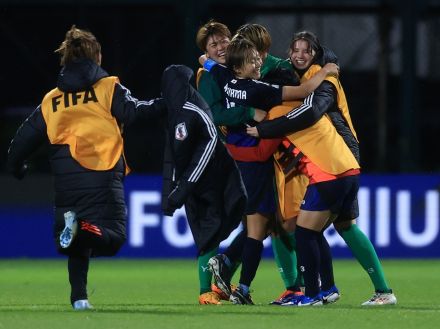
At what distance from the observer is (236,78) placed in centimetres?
1041

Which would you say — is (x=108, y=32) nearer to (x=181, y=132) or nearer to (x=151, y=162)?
(x=151, y=162)

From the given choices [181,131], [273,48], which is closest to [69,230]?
[181,131]

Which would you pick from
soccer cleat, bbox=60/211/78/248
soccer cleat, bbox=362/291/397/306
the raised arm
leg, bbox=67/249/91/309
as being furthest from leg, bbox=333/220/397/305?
soccer cleat, bbox=60/211/78/248

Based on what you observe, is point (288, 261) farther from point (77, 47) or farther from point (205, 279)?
point (77, 47)

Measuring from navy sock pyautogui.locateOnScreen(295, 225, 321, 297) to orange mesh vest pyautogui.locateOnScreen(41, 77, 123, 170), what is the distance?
138 centimetres

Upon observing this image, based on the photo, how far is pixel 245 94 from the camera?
33.9ft

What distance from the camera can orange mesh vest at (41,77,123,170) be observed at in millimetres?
9711

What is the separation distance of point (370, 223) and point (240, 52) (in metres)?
6.33

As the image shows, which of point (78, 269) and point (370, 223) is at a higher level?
point (78, 269)

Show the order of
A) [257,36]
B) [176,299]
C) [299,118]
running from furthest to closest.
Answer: [176,299] → [257,36] → [299,118]

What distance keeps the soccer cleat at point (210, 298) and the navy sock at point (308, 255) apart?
67 centimetres

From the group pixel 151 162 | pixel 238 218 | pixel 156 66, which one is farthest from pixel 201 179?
pixel 156 66

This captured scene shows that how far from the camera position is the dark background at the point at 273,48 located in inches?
825

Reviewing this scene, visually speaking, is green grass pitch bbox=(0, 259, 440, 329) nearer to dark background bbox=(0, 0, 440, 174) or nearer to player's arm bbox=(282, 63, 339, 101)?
player's arm bbox=(282, 63, 339, 101)
